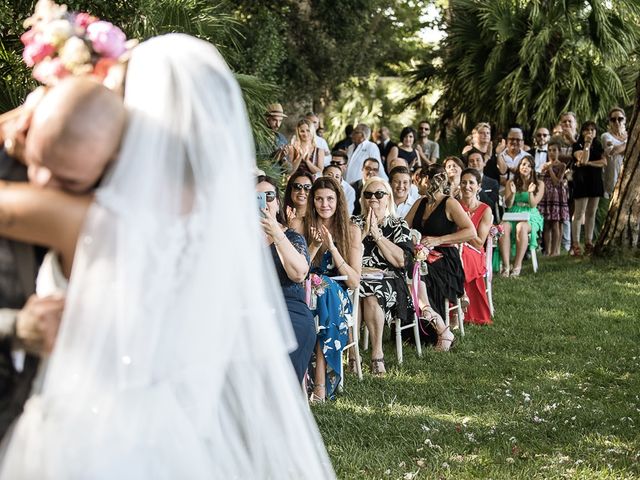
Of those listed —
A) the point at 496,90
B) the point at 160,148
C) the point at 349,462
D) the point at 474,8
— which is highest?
the point at 474,8

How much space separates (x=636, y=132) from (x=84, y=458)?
10.8 m

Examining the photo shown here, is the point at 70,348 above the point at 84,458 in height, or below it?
above

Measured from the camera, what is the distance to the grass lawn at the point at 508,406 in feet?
16.0

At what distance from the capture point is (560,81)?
50.1ft

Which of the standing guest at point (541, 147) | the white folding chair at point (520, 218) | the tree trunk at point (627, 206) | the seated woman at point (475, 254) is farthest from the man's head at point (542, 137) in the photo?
the seated woman at point (475, 254)

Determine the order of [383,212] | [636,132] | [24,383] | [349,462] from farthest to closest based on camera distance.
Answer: [636,132] < [383,212] < [349,462] < [24,383]

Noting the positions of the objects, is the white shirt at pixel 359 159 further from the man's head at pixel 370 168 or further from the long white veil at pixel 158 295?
the long white veil at pixel 158 295

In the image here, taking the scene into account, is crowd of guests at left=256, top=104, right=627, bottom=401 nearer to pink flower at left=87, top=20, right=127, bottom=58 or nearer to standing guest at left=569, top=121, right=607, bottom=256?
standing guest at left=569, top=121, right=607, bottom=256

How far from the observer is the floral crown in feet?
7.70

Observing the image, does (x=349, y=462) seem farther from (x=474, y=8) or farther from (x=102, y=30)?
(x=474, y=8)

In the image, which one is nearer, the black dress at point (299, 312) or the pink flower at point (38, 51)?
the pink flower at point (38, 51)

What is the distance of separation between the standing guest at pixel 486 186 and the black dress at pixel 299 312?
20.2 feet

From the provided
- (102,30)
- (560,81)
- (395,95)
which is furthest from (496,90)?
(102,30)

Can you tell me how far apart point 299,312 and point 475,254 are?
386 cm
